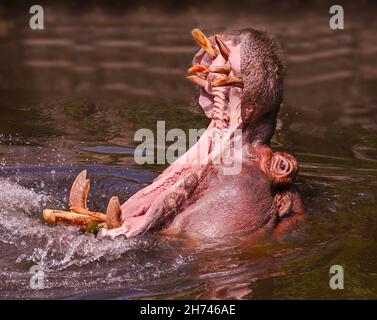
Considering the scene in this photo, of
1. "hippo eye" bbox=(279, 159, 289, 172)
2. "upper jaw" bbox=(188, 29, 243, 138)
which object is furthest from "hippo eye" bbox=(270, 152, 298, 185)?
"upper jaw" bbox=(188, 29, 243, 138)

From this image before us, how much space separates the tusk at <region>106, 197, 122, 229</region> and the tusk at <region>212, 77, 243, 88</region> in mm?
641

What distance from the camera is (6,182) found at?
208 inches

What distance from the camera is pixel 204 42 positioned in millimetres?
4434

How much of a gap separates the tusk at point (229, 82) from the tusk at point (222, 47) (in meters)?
0.15

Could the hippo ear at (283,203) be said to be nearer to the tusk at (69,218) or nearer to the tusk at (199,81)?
the tusk at (199,81)

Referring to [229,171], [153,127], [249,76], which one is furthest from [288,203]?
[153,127]

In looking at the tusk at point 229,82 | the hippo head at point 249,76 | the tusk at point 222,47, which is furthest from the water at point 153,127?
the tusk at point 222,47

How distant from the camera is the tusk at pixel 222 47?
14.2 feet

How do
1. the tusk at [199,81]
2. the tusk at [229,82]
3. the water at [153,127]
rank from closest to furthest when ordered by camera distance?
the water at [153,127] < the tusk at [229,82] < the tusk at [199,81]

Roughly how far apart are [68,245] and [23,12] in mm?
6652
